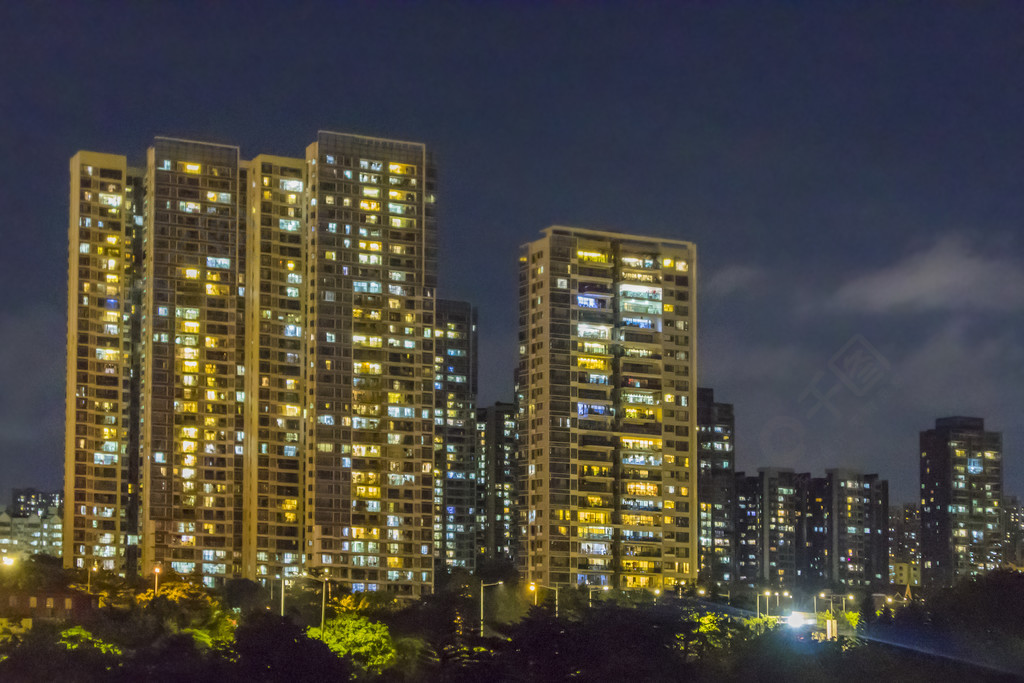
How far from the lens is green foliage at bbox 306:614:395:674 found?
9406cm

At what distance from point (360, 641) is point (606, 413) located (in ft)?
153

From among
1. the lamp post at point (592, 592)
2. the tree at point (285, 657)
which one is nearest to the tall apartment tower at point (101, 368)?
the lamp post at point (592, 592)

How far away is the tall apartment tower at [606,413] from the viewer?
445 feet

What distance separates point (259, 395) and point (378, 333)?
11242 millimetres

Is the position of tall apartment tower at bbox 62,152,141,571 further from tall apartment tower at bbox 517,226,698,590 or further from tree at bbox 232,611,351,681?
tree at bbox 232,611,351,681


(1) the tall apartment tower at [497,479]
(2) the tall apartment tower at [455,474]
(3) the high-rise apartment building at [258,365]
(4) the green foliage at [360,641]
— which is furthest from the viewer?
(1) the tall apartment tower at [497,479]

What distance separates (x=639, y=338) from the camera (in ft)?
461

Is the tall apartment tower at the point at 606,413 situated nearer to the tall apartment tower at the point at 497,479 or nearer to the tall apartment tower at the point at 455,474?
the tall apartment tower at the point at 455,474

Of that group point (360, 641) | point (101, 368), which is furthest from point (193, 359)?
point (360, 641)

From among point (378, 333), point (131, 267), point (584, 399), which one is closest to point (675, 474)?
point (584, 399)

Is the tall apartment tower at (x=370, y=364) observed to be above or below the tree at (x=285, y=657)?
above

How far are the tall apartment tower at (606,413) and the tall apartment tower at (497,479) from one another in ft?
98.1

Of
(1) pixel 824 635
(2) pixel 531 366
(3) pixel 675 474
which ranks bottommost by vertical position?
(1) pixel 824 635

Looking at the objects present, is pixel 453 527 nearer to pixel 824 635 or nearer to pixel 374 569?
pixel 374 569
